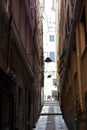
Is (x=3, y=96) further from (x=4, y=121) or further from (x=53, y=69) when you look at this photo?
(x=53, y=69)

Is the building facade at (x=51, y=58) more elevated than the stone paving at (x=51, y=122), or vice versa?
the building facade at (x=51, y=58)

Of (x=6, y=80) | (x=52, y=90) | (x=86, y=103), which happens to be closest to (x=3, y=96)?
(x=6, y=80)

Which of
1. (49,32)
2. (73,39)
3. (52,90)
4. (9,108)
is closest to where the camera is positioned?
(9,108)

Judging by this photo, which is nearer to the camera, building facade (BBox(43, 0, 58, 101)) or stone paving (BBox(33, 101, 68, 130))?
stone paving (BBox(33, 101, 68, 130))

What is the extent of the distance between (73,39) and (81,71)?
2953 millimetres

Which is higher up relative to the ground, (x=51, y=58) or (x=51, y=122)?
(x=51, y=58)

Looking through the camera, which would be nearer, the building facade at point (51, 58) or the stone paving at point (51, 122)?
the stone paving at point (51, 122)

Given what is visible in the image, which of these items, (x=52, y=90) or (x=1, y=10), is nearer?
(x=1, y=10)

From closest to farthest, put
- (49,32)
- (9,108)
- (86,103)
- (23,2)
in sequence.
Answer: (86,103) → (9,108) → (23,2) → (49,32)

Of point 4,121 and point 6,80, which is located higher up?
point 6,80

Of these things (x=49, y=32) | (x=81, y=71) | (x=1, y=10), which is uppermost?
(x=49, y=32)

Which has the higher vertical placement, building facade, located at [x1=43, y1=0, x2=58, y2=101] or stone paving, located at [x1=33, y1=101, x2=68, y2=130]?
building facade, located at [x1=43, y1=0, x2=58, y2=101]

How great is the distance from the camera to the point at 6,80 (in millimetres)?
7703

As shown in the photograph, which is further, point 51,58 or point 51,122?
point 51,58
